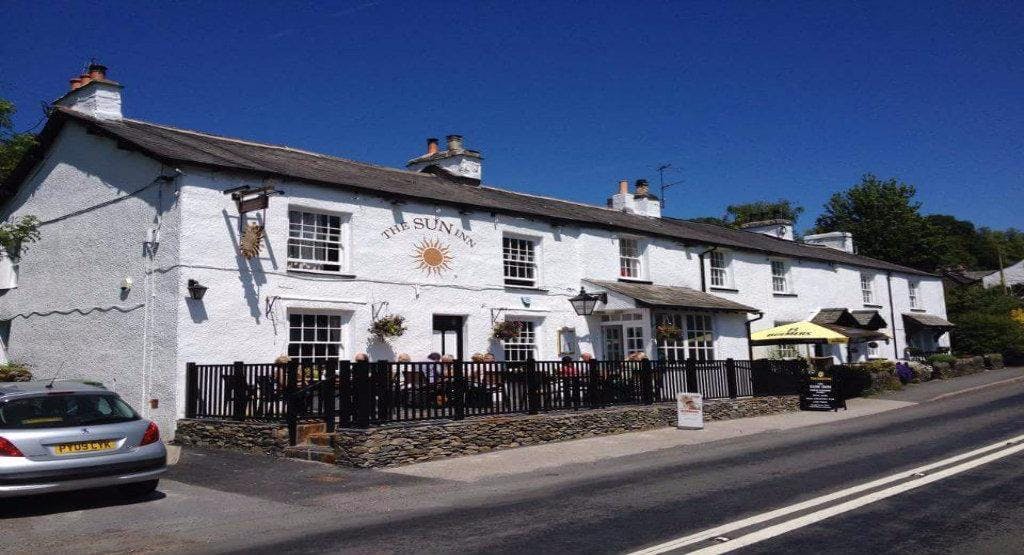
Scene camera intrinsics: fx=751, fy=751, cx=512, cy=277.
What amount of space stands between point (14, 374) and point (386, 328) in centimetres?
832

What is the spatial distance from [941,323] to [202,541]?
37.0 metres

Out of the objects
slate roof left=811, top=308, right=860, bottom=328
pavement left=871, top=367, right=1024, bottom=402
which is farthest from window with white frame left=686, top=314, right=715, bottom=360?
slate roof left=811, top=308, right=860, bottom=328

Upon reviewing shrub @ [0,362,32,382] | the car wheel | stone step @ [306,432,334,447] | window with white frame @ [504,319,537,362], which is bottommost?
the car wheel

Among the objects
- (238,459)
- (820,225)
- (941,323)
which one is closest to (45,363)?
(238,459)

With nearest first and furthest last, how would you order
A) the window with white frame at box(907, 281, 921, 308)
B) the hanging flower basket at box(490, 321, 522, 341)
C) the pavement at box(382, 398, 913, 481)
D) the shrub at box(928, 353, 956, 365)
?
the pavement at box(382, 398, 913, 481), the hanging flower basket at box(490, 321, 522, 341), the shrub at box(928, 353, 956, 365), the window with white frame at box(907, 281, 921, 308)

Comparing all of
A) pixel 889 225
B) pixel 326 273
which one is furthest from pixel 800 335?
pixel 889 225

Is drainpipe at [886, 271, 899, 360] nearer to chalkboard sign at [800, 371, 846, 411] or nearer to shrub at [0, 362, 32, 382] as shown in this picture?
chalkboard sign at [800, 371, 846, 411]

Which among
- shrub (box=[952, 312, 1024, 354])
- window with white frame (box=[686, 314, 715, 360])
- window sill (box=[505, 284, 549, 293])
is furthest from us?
shrub (box=[952, 312, 1024, 354])

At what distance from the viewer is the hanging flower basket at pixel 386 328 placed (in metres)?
16.6

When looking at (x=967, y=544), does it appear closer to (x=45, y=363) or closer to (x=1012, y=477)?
(x=1012, y=477)

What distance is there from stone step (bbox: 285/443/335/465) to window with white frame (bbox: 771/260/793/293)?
71.1ft

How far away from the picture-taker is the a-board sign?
55.6 feet

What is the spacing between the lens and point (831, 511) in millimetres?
7277

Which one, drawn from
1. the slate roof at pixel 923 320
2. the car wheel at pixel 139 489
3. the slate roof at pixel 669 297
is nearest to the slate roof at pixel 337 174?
the slate roof at pixel 669 297
